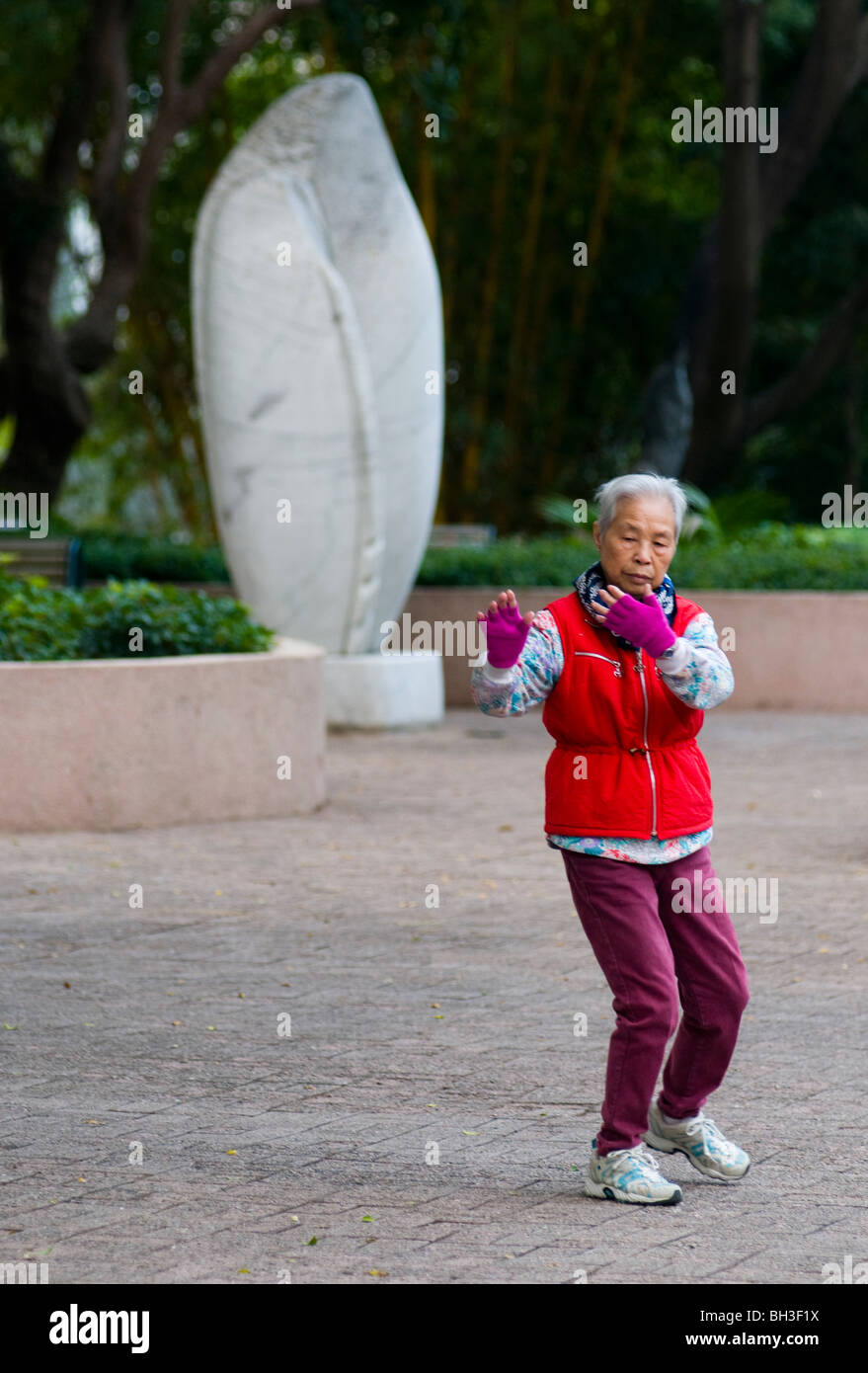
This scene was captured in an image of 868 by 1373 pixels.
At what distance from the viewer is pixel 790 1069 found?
4984mm

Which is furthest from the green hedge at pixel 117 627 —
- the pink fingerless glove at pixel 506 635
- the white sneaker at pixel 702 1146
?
the pink fingerless glove at pixel 506 635

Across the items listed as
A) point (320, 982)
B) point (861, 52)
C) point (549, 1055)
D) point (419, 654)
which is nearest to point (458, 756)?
point (419, 654)

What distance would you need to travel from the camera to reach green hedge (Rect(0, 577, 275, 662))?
8.97 metres

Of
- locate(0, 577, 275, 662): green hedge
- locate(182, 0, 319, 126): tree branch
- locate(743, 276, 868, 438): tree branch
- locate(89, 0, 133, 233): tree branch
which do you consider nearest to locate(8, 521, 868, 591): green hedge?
locate(89, 0, 133, 233): tree branch

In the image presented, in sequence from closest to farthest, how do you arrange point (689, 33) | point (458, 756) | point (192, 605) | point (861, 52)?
point (192, 605), point (458, 756), point (861, 52), point (689, 33)

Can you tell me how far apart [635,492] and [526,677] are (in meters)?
0.45

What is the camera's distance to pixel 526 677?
390cm

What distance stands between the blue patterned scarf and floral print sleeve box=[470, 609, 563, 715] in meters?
0.09

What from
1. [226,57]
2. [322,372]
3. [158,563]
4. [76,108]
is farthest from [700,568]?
[76,108]

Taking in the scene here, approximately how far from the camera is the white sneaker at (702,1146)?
162 inches

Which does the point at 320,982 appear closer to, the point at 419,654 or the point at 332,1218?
the point at 332,1218

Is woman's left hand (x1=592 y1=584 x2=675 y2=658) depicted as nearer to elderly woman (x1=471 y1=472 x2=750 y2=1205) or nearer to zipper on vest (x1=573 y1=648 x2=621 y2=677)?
elderly woman (x1=471 y1=472 x2=750 y2=1205)

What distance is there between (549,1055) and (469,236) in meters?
18.9

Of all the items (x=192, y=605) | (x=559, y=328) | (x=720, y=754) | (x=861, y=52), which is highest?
(x=861, y=52)
